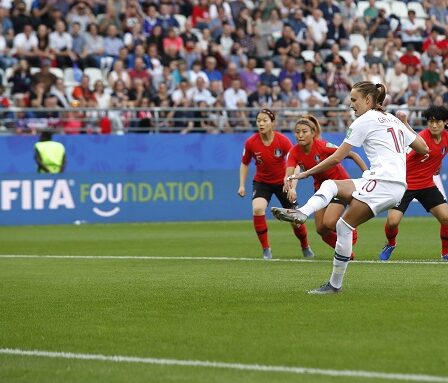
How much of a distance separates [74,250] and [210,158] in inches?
438

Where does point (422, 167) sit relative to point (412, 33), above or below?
above

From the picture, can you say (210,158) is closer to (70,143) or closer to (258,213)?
(70,143)

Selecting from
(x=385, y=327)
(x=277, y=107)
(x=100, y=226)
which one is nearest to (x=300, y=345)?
(x=385, y=327)

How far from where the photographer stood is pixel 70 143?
28.8 meters

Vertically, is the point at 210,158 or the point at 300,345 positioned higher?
the point at 300,345

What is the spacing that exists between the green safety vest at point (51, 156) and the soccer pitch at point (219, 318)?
870cm

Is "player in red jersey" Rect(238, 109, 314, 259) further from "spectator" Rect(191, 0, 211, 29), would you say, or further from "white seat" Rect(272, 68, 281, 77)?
"spectator" Rect(191, 0, 211, 29)

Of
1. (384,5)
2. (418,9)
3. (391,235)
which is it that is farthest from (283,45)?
(391,235)

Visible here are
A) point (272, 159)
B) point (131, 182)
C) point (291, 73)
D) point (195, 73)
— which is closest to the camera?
point (272, 159)

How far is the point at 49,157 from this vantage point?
88.8ft

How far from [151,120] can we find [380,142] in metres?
18.5

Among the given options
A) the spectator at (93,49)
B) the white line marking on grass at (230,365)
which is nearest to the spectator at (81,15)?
the spectator at (93,49)

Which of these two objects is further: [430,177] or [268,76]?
[268,76]

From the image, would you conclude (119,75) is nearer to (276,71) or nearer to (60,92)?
(60,92)
